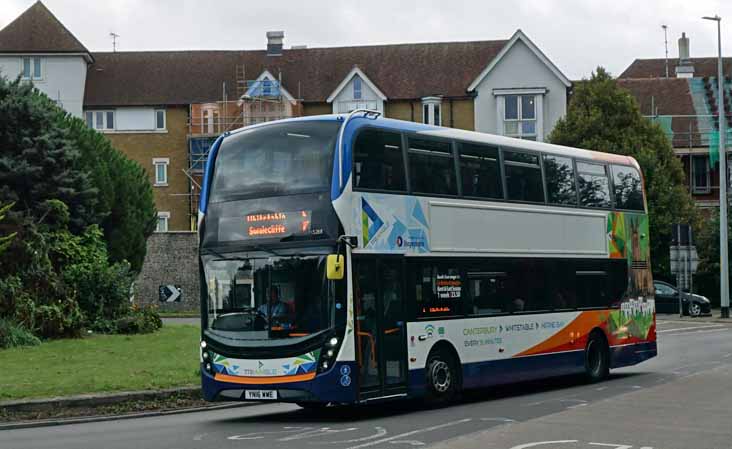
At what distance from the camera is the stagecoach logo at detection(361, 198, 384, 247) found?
17688 mm

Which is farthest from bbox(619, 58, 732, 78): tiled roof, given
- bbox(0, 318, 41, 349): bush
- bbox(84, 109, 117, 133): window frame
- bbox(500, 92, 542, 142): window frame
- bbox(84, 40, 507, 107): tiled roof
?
bbox(0, 318, 41, 349): bush

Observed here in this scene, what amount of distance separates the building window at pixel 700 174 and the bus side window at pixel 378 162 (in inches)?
2453

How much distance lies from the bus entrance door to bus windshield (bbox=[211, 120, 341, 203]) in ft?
4.48

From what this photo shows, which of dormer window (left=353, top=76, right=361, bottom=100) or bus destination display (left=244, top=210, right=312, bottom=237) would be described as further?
dormer window (left=353, top=76, right=361, bottom=100)

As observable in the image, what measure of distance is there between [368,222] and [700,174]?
6428 centimetres

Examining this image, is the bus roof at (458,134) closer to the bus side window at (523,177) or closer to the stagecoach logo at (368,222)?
the bus side window at (523,177)

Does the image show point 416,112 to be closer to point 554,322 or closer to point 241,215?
point 554,322

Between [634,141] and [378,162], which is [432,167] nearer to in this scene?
[378,162]

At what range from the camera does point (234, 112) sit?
75.2 metres

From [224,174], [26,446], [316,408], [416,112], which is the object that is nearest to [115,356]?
[316,408]

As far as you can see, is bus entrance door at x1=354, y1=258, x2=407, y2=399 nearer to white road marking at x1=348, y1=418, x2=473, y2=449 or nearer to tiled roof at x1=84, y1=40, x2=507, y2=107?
white road marking at x1=348, y1=418, x2=473, y2=449

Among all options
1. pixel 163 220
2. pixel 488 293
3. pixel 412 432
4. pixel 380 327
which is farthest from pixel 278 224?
pixel 163 220

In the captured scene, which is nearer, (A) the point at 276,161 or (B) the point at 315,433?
(B) the point at 315,433

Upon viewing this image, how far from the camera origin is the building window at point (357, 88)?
74688 mm
